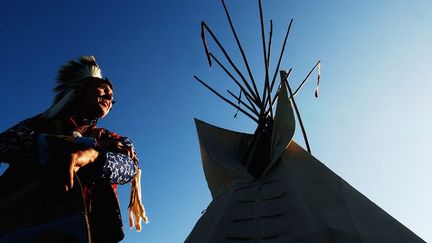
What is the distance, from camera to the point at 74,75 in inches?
67.8

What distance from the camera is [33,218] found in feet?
3.51

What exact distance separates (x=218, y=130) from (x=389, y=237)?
2261 mm

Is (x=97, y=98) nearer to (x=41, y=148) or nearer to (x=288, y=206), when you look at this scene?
(x=41, y=148)

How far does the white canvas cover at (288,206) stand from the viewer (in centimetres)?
264

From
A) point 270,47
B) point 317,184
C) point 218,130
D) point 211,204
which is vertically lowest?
point 211,204

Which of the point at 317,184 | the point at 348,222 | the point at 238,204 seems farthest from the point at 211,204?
the point at 348,222

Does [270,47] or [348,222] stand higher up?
[270,47]

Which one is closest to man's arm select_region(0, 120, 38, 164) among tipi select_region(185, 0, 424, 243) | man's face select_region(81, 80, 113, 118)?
man's face select_region(81, 80, 113, 118)

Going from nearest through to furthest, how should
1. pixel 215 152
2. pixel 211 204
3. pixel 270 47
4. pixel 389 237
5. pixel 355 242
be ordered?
1. pixel 355 242
2. pixel 389 237
3. pixel 211 204
4. pixel 215 152
5. pixel 270 47

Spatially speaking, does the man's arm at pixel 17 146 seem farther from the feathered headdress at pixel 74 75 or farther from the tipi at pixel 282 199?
the tipi at pixel 282 199

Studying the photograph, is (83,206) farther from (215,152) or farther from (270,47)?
(270,47)

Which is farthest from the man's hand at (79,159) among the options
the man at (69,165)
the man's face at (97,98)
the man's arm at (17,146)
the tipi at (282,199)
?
the tipi at (282,199)

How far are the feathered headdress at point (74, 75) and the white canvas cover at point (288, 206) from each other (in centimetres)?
162

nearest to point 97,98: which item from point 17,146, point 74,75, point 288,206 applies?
point 74,75
